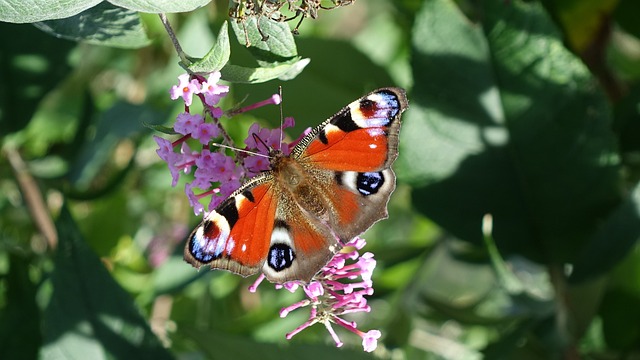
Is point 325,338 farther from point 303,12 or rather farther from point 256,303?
point 303,12

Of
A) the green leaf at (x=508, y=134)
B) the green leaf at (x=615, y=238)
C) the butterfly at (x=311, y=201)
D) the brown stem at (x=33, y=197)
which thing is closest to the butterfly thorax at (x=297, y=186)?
the butterfly at (x=311, y=201)

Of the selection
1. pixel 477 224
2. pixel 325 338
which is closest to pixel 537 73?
pixel 477 224

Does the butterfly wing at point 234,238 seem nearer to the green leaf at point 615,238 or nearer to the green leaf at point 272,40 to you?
the green leaf at point 272,40

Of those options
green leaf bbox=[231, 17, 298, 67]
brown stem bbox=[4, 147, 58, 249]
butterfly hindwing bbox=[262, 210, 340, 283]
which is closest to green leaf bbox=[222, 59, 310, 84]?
A: green leaf bbox=[231, 17, 298, 67]

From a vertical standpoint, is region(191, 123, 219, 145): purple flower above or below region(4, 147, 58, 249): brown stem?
above

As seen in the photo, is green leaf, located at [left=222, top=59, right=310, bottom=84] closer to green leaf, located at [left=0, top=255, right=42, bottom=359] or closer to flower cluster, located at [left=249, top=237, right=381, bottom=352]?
flower cluster, located at [left=249, top=237, right=381, bottom=352]

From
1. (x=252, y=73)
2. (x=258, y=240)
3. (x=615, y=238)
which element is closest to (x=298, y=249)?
(x=258, y=240)
